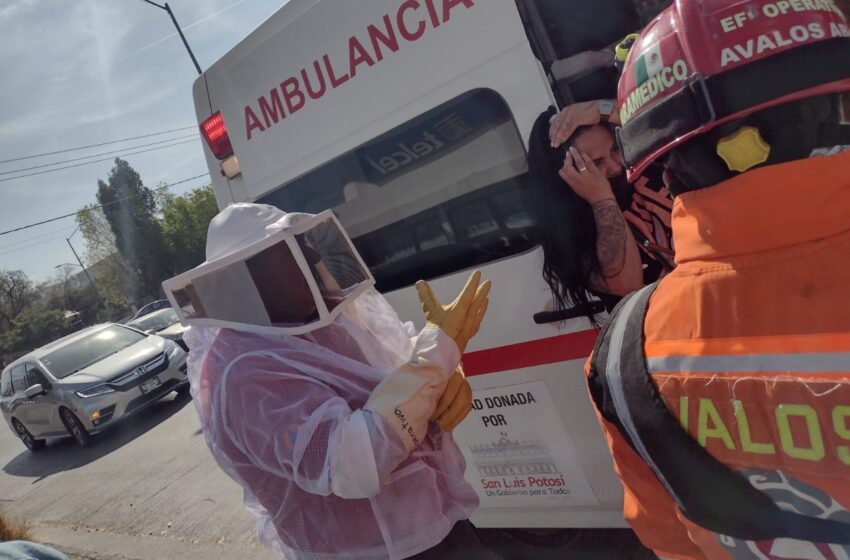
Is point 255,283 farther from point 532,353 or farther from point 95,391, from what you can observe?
point 95,391

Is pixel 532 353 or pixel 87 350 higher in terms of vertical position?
pixel 87 350

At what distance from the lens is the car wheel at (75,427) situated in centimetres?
914

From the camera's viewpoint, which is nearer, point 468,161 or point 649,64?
point 649,64

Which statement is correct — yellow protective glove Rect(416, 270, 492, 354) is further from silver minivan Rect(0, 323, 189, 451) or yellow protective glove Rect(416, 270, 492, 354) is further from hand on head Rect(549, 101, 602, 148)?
silver minivan Rect(0, 323, 189, 451)

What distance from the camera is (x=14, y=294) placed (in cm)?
4788

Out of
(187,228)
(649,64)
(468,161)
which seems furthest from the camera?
(187,228)

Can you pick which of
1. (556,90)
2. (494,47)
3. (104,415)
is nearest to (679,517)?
(556,90)

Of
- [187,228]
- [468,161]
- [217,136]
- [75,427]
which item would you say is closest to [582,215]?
[468,161]

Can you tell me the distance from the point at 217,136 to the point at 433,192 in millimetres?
1271

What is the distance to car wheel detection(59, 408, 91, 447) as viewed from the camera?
914 cm

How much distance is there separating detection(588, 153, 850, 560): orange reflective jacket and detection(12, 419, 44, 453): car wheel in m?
11.8

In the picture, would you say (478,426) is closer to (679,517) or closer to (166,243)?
(679,517)

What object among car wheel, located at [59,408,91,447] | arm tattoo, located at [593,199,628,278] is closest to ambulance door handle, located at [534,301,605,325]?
arm tattoo, located at [593,199,628,278]

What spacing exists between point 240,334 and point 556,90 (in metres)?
1.23
